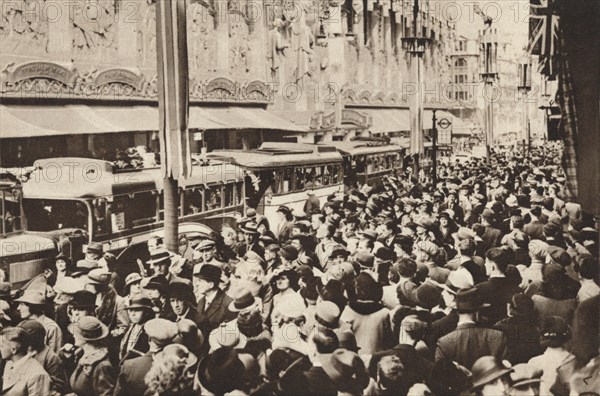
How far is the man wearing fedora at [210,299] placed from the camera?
5.48 meters

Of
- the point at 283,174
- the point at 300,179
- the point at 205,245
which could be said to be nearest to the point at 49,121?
the point at 283,174

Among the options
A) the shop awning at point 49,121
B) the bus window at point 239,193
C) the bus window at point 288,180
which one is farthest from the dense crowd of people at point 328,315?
the shop awning at point 49,121

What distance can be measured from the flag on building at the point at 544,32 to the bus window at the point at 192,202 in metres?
3.95

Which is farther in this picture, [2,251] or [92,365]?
[2,251]

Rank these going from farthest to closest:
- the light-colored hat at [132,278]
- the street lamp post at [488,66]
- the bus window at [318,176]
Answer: the bus window at [318,176]
the street lamp post at [488,66]
the light-colored hat at [132,278]

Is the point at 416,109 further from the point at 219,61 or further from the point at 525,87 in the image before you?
the point at 219,61

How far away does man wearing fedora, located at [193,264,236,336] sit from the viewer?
5477 mm

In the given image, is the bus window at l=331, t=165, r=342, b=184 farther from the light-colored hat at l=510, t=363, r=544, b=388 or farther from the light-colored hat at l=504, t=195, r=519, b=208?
the light-colored hat at l=510, t=363, r=544, b=388

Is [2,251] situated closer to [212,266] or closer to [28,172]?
[28,172]

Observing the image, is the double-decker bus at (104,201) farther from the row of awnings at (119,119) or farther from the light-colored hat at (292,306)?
the light-colored hat at (292,306)

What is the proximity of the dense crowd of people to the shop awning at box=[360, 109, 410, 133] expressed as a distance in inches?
159

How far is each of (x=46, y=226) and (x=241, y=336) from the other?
2583mm

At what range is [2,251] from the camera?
6047 millimetres

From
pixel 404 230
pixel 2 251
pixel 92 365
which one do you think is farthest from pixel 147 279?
pixel 404 230
